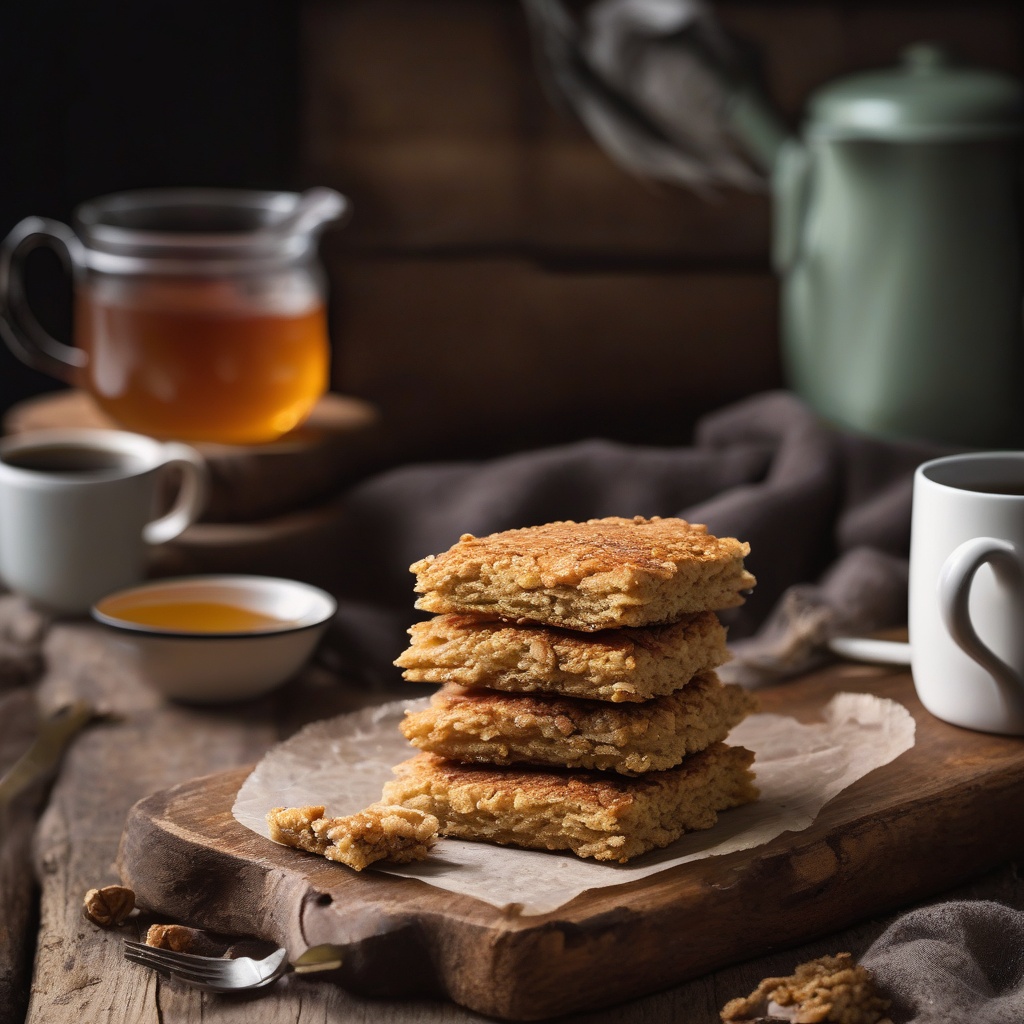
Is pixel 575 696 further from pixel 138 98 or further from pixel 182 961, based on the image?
pixel 138 98

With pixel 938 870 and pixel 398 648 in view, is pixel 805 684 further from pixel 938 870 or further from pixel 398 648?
pixel 398 648

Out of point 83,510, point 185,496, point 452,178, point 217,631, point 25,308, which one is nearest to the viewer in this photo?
point 217,631

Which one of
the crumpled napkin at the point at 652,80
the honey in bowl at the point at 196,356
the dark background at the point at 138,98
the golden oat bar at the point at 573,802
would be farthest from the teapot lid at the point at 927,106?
the golden oat bar at the point at 573,802

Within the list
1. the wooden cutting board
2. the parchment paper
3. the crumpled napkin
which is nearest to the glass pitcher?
the crumpled napkin

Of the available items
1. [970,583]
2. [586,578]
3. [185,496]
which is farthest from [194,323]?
[970,583]

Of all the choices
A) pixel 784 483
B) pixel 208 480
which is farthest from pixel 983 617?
pixel 208 480

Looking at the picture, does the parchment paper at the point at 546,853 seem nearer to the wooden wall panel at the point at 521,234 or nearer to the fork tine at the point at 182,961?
the fork tine at the point at 182,961
